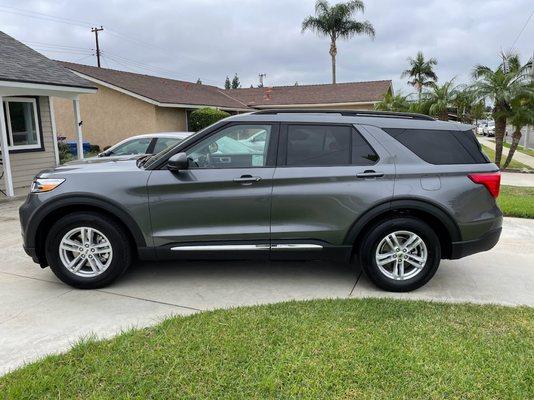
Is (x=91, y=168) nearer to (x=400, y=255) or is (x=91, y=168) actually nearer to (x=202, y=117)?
(x=400, y=255)

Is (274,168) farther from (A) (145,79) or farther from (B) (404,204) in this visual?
(A) (145,79)

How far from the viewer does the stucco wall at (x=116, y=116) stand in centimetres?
2248

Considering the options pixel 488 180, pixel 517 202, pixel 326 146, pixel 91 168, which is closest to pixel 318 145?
pixel 326 146

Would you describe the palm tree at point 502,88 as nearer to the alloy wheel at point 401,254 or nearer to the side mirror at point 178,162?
the alloy wheel at point 401,254

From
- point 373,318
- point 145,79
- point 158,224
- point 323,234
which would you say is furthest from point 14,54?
point 145,79

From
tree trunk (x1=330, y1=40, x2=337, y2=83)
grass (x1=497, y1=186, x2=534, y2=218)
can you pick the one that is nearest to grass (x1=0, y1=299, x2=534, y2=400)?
grass (x1=497, y1=186, x2=534, y2=218)

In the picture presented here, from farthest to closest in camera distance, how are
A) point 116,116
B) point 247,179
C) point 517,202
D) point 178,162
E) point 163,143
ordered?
1. point 116,116
2. point 163,143
3. point 517,202
4. point 247,179
5. point 178,162

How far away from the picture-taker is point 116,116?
2289 cm

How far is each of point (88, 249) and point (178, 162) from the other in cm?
127

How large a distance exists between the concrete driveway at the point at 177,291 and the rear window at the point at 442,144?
4.42 ft

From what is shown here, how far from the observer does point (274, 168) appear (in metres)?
4.47

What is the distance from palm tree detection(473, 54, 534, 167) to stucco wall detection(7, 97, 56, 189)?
1534 cm

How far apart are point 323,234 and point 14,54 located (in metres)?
11.2

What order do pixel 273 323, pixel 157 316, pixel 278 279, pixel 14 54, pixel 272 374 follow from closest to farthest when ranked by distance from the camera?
pixel 272 374, pixel 273 323, pixel 157 316, pixel 278 279, pixel 14 54
